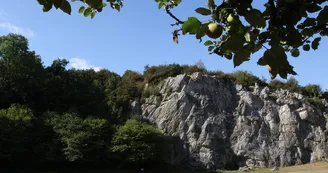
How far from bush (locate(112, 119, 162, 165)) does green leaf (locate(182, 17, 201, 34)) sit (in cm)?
1920

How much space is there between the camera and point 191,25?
3.19 feet

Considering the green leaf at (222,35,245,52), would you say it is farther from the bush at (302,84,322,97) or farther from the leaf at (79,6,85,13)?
the bush at (302,84,322,97)

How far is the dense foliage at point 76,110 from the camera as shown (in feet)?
64.8

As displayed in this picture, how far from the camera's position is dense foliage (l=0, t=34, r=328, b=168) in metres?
19.8

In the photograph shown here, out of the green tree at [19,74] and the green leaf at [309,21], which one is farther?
the green tree at [19,74]

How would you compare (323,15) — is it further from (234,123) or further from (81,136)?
(234,123)

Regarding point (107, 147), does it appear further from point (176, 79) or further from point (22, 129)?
point (176, 79)

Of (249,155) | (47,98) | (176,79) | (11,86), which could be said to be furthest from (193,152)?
(11,86)

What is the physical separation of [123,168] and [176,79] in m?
7.63

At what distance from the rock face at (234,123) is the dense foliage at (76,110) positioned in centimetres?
107

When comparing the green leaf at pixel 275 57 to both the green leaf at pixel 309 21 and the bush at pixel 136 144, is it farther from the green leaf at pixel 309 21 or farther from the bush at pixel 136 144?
the bush at pixel 136 144

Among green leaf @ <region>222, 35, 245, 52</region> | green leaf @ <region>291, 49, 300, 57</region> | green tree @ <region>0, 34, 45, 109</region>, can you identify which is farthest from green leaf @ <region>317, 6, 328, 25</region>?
green tree @ <region>0, 34, 45, 109</region>

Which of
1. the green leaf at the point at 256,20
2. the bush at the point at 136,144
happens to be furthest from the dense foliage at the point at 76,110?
the green leaf at the point at 256,20

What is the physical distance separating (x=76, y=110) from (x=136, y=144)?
16.1 feet
